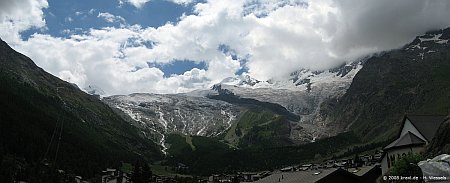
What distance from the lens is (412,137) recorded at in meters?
69.5

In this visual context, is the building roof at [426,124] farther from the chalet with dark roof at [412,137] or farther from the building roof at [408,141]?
the building roof at [408,141]

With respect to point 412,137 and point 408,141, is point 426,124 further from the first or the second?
point 408,141

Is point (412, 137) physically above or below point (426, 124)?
below

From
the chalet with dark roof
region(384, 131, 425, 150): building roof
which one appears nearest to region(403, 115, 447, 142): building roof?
the chalet with dark roof

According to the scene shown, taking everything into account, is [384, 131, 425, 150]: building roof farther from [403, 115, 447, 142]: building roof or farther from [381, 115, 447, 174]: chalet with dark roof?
[403, 115, 447, 142]: building roof

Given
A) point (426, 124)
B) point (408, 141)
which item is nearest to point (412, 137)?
point (408, 141)

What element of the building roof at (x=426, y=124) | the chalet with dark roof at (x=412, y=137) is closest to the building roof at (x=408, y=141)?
the chalet with dark roof at (x=412, y=137)

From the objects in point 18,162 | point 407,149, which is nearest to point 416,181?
point 407,149

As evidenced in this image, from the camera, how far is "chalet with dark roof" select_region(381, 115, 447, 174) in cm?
6712

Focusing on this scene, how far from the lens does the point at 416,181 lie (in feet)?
118

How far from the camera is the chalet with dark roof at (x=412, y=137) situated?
220ft

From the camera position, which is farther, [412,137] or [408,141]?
[412,137]

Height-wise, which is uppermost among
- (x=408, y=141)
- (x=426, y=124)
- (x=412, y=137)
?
(x=426, y=124)

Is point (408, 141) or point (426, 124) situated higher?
point (426, 124)
